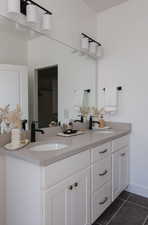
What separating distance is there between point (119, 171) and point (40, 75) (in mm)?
1460

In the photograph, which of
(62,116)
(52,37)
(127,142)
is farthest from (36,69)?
(127,142)

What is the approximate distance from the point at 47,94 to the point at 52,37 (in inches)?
24.7

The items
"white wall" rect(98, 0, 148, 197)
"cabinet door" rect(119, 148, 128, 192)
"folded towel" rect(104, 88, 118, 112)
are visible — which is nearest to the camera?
A: "cabinet door" rect(119, 148, 128, 192)

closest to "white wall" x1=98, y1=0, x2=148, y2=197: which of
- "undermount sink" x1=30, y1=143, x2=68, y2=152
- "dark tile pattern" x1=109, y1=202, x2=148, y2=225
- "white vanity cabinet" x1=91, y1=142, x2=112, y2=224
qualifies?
"dark tile pattern" x1=109, y1=202, x2=148, y2=225

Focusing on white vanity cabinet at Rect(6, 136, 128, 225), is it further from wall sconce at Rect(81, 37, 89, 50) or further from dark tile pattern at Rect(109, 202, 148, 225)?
wall sconce at Rect(81, 37, 89, 50)

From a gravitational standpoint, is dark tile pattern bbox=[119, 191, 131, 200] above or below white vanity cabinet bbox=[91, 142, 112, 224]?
below

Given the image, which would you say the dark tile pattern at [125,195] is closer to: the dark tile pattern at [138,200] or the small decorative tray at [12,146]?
the dark tile pattern at [138,200]

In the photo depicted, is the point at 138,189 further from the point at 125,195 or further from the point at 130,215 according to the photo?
the point at 130,215

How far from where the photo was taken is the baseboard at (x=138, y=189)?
7.56 feet

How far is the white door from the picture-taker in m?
1.49

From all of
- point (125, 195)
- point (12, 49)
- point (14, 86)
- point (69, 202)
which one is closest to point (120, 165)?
point (125, 195)

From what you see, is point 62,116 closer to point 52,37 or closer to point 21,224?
point 52,37

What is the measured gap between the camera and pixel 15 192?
1333 mm

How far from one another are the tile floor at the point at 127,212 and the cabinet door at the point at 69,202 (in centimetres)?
42
